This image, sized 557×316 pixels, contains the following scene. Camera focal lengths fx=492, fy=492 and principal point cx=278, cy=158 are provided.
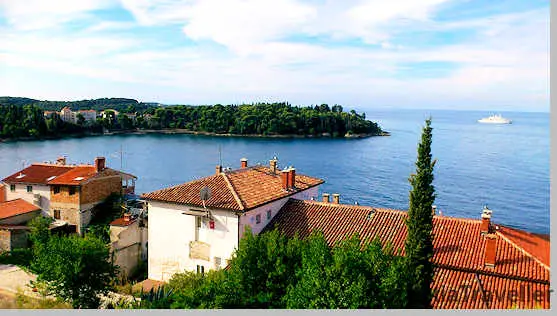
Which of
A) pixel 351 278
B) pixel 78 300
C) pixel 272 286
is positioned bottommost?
pixel 78 300

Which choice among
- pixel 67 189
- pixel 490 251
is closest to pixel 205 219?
pixel 490 251

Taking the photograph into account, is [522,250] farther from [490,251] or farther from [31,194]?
[31,194]

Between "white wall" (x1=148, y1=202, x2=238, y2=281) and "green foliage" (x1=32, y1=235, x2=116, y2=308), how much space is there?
13.1ft

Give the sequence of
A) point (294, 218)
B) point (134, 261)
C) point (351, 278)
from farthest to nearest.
Result: point (134, 261)
point (294, 218)
point (351, 278)

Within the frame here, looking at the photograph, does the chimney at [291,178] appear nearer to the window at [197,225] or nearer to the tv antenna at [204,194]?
the tv antenna at [204,194]

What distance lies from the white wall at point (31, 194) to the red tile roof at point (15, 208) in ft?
1.04

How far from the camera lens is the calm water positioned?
45.5 meters

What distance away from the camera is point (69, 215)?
92.4 ft

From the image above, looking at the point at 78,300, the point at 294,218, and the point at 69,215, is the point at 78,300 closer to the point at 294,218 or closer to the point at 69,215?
the point at 294,218

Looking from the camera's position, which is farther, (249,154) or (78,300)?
(249,154)

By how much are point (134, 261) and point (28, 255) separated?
542 centimetres

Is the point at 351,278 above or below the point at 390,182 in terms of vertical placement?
above

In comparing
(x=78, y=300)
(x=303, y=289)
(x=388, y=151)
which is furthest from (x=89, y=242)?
(x=388, y=151)

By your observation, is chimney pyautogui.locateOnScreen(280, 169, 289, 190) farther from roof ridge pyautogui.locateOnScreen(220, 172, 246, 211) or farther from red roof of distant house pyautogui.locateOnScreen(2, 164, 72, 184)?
red roof of distant house pyautogui.locateOnScreen(2, 164, 72, 184)
